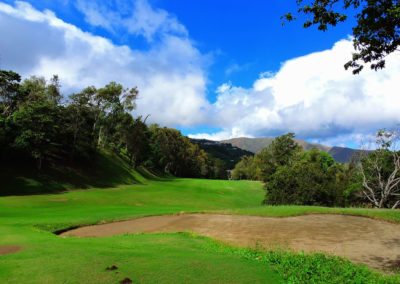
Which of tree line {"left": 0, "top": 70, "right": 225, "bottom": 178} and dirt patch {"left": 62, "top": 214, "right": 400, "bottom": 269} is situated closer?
dirt patch {"left": 62, "top": 214, "right": 400, "bottom": 269}

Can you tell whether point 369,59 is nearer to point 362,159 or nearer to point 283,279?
point 283,279

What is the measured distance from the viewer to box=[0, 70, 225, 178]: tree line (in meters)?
53.7

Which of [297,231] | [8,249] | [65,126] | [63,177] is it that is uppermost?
[65,126]

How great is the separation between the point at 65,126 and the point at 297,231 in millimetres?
54913

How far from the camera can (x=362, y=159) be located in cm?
5216

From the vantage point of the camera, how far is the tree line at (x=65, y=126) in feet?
176

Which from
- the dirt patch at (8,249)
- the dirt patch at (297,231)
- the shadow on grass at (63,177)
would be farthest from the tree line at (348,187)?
the dirt patch at (8,249)

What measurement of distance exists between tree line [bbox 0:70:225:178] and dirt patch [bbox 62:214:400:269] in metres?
35.4

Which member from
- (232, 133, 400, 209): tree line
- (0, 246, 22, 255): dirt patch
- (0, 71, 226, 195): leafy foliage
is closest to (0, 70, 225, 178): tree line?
(0, 71, 226, 195): leafy foliage

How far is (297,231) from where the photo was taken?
20.9 metres

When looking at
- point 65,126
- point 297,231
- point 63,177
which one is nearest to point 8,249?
point 297,231

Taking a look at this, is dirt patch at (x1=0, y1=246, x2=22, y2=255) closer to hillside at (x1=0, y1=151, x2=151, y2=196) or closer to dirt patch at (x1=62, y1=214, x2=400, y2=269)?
dirt patch at (x1=62, y1=214, x2=400, y2=269)

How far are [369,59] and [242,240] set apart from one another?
9931 mm

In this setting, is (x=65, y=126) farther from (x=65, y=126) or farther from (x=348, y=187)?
(x=348, y=187)
